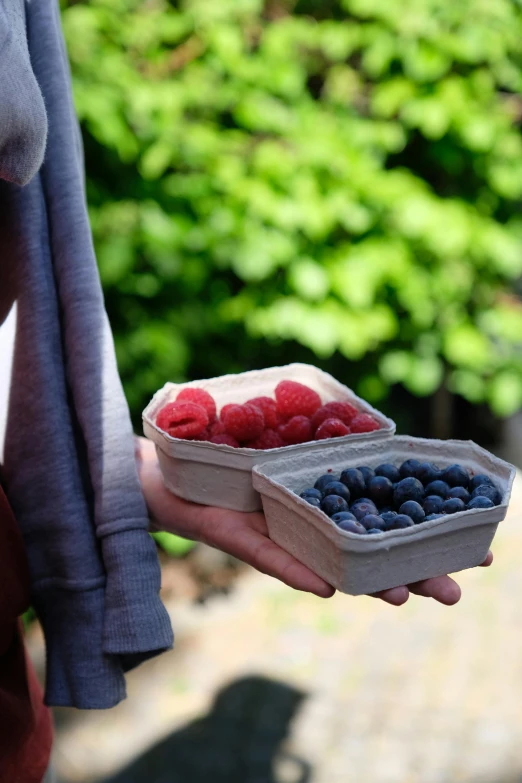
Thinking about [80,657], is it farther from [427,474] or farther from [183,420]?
[427,474]

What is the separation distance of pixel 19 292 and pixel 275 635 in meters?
1.89

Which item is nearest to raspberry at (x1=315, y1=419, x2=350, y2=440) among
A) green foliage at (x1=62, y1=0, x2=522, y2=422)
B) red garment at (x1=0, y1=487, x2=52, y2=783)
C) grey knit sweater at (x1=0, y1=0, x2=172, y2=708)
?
grey knit sweater at (x1=0, y1=0, x2=172, y2=708)

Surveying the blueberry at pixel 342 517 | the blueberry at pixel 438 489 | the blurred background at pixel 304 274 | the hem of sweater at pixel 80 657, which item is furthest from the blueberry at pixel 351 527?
the blurred background at pixel 304 274

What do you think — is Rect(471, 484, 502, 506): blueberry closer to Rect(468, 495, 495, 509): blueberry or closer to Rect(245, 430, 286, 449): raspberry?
Rect(468, 495, 495, 509): blueberry

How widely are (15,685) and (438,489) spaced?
0.55 metres

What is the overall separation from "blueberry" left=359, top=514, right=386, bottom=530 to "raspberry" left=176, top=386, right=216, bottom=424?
296mm

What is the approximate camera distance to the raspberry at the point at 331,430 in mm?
1059

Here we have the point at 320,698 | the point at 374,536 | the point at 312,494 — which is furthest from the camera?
the point at 320,698

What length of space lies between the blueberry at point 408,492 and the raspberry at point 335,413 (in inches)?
5.8

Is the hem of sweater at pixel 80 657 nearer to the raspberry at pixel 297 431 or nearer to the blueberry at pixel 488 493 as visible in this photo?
the raspberry at pixel 297 431

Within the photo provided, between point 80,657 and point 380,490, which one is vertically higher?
point 380,490

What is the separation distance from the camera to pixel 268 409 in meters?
1.12

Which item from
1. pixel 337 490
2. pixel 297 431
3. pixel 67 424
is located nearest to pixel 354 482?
pixel 337 490

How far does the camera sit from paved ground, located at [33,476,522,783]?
7.31ft
